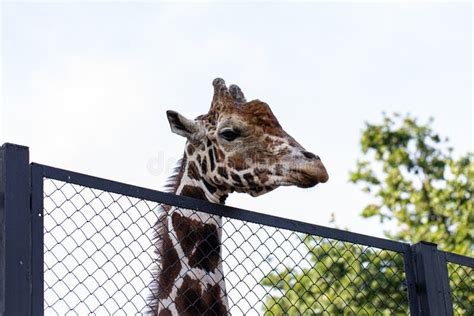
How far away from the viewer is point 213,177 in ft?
30.2

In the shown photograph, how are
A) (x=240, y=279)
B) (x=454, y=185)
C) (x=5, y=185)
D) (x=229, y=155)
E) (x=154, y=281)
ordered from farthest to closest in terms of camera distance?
(x=454, y=185), (x=229, y=155), (x=154, y=281), (x=240, y=279), (x=5, y=185)

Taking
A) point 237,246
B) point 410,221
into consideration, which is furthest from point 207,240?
point 410,221

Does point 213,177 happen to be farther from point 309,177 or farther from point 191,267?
point 309,177

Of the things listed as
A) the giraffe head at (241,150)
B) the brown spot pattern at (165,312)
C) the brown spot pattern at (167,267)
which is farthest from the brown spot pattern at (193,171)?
the brown spot pattern at (165,312)

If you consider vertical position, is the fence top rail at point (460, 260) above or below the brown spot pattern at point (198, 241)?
below

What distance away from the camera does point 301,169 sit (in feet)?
28.0

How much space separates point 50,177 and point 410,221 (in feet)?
57.1

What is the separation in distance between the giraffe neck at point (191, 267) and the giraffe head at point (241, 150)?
0.39 meters

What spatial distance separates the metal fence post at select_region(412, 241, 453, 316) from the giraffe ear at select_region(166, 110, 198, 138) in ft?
6.24

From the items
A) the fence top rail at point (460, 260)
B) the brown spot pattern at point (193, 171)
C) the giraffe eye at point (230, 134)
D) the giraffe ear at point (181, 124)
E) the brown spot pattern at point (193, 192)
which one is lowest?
the fence top rail at point (460, 260)

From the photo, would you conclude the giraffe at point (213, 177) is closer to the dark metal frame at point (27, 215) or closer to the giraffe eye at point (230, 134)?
the giraffe eye at point (230, 134)

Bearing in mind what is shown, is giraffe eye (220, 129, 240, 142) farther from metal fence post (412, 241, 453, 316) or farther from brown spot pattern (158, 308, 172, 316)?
metal fence post (412, 241, 453, 316)

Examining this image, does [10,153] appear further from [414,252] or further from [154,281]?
[414,252]

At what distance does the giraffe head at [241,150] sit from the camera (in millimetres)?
8656
